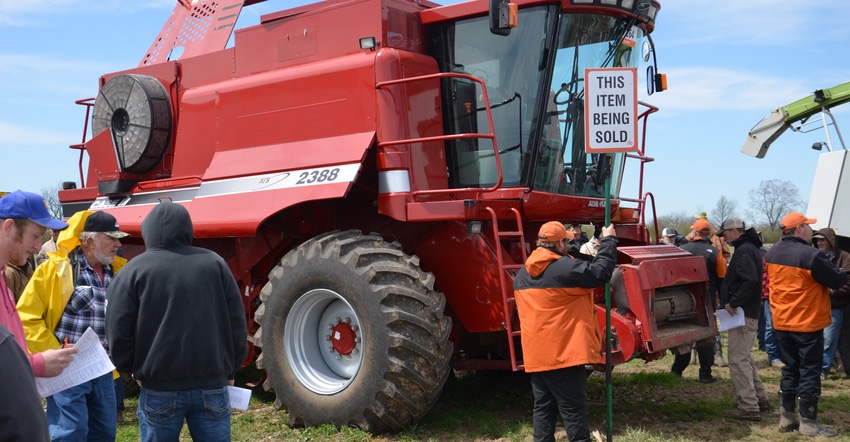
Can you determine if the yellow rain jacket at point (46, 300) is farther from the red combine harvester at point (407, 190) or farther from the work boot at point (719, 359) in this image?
the work boot at point (719, 359)

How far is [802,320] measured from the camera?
270 inches

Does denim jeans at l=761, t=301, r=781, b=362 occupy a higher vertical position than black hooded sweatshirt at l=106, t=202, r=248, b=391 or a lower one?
lower

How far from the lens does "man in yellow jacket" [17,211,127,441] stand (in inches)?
184

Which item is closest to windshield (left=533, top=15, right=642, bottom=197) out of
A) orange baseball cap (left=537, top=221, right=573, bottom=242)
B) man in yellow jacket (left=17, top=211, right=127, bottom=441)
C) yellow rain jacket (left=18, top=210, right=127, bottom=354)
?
orange baseball cap (left=537, top=221, right=573, bottom=242)

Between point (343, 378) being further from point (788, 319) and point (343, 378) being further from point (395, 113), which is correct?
point (788, 319)

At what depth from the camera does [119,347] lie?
4012mm

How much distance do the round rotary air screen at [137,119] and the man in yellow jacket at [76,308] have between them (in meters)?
3.95

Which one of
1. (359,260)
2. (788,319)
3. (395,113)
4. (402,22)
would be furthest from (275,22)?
(788,319)

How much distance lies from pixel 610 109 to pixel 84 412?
13.9ft

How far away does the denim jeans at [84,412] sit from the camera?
15.4 feet

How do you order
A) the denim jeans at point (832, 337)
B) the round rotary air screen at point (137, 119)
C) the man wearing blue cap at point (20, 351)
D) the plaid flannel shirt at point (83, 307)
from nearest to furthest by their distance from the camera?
the man wearing blue cap at point (20, 351) → the plaid flannel shirt at point (83, 307) → the round rotary air screen at point (137, 119) → the denim jeans at point (832, 337)

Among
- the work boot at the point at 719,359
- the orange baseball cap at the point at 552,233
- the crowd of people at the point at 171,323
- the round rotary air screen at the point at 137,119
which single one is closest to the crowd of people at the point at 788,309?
the work boot at the point at 719,359

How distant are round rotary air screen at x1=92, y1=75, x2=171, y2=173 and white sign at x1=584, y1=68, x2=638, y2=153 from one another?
17.0ft

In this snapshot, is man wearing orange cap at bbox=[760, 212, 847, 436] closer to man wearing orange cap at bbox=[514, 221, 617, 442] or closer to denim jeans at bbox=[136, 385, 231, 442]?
man wearing orange cap at bbox=[514, 221, 617, 442]
